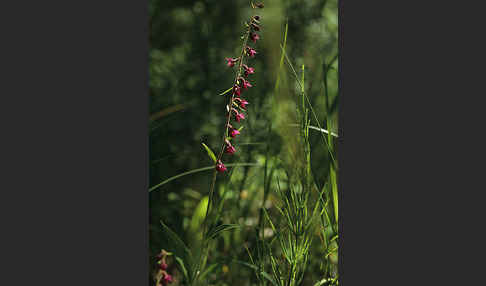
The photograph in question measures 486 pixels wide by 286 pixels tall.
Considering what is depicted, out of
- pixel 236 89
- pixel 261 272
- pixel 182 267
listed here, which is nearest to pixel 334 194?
pixel 261 272

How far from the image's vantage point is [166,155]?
89.8 inches

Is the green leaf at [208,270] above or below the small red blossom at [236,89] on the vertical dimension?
below

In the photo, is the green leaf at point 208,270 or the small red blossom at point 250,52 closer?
the small red blossom at point 250,52

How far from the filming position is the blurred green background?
2211 millimetres

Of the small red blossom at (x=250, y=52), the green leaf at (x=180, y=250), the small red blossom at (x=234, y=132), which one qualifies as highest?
the small red blossom at (x=250, y=52)

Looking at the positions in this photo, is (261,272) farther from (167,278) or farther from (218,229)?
(167,278)

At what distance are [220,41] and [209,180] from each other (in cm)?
81

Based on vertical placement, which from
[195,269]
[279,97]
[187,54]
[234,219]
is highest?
[187,54]

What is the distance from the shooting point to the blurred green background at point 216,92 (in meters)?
2.21

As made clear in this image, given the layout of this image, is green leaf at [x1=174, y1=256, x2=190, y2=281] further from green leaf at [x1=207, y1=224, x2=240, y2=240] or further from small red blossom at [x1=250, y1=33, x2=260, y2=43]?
small red blossom at [x1=250, y1=33, x2=260, y2=43]

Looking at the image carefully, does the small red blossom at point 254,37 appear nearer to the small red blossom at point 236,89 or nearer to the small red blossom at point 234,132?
the small red blossom at point 236,89

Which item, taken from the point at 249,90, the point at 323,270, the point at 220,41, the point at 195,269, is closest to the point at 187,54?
the point at 220,41

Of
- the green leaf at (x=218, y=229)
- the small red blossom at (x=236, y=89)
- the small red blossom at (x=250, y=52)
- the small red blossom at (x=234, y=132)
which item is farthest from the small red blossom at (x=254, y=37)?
the green leaf at (x=218, y=229)

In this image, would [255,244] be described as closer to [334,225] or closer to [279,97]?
[334,225]
